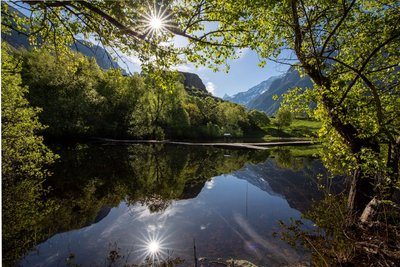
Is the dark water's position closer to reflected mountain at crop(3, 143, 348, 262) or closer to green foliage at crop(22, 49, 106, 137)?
reflected mountain at crop(3, 143, 348, 262)

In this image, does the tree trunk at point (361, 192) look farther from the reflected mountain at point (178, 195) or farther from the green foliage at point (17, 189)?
the green foliage at point (17, 189)

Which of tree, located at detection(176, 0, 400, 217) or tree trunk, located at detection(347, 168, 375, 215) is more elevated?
tree, located at detection(176, 0, 400, 217)

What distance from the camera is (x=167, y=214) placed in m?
13.0

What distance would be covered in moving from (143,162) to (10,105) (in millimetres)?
14976

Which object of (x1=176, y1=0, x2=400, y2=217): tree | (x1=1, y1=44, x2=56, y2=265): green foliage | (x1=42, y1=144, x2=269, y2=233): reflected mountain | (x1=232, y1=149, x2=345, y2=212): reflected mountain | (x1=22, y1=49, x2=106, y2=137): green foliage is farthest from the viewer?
(x1=22, y1=49, x2=106, y2=137): green foliage

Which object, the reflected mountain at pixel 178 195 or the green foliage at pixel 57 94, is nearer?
the reflected mountain at pixel 178 195

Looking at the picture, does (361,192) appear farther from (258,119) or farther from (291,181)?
(258,119)

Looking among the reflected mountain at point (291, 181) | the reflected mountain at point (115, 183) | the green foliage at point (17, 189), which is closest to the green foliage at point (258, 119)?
the reflected mountain at point (291, 181)

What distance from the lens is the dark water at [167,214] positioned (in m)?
8.82

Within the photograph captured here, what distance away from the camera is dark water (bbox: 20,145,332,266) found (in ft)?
28.9

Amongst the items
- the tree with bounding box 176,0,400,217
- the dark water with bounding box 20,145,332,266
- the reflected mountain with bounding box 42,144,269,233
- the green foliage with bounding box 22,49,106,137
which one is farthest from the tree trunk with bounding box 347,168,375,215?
the green foliage with bounding box 22,49,106,137

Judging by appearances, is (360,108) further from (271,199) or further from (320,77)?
(271,199)

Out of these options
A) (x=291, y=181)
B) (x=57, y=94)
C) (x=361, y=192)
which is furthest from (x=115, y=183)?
(x=57, y=94)

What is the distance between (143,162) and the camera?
27.8 m
